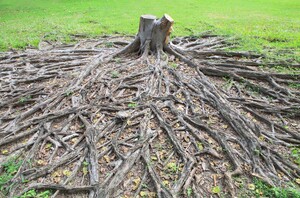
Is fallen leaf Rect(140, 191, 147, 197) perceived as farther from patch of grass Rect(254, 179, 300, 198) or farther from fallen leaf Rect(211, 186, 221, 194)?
patch of grass Rect(254, 179, 300, 198)

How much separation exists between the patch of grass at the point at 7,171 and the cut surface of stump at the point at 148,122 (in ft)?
0.09

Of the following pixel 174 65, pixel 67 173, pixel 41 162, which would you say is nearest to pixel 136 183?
pixel 67 173

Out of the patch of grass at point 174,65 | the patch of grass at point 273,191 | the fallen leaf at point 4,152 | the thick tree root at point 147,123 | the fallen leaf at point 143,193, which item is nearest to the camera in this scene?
the patch of grass at point 273,191

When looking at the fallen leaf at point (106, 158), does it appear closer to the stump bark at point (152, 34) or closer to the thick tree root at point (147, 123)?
the thick tree root at point (147, 123)

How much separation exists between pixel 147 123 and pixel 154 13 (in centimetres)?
1359

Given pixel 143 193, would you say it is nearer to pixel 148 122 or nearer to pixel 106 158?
pixel 106 158

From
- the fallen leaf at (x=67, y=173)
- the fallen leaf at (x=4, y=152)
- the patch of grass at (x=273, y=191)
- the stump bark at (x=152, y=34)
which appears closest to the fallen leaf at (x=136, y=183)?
the fallen leaf at (x=67, y=173)

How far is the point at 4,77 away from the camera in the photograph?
7.78 m

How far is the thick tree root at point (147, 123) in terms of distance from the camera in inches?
171

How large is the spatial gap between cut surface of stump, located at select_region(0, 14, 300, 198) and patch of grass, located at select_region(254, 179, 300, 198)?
9 centimetres

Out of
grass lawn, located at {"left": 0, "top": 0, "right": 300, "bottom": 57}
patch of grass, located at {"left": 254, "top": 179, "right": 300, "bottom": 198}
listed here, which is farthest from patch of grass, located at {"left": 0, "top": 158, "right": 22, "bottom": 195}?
grass lawn, located at {"left": 0, "top": 0, "right": 300, "bottom": 57}

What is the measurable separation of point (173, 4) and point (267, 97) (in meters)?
16.2

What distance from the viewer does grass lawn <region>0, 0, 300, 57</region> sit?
1200cm

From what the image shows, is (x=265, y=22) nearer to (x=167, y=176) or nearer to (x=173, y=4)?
(x=173, y=4)
